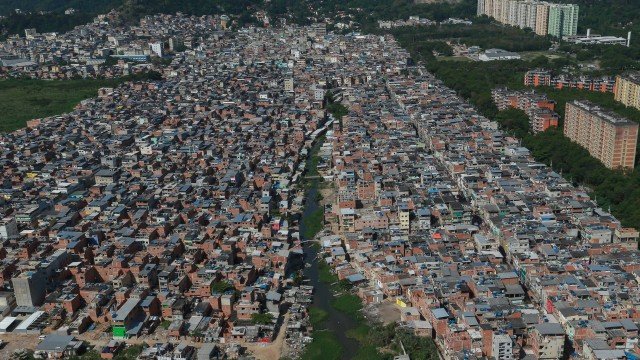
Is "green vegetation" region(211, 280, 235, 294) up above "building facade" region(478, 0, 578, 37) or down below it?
below

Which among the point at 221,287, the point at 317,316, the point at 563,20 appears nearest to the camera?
the point at 317,316

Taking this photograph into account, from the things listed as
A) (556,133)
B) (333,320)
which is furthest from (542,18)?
(333,320)

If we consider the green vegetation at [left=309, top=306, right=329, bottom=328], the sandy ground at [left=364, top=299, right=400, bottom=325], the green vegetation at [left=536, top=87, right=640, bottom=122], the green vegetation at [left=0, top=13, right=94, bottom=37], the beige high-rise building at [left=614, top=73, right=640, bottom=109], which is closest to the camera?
the sandy ground at [left=364, top=299, right=400, bottom=325]

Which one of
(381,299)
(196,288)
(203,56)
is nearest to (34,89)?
(203,56)

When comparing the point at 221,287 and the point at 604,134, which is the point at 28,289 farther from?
the point at 604,134

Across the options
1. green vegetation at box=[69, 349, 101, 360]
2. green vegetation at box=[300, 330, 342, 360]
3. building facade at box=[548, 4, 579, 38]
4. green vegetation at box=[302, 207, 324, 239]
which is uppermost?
building facade at box=[548, 4, 579, 38]

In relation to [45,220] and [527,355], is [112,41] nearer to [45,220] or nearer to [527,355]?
[45,220]

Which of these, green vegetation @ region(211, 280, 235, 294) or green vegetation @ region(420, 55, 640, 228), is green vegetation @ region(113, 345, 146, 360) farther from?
green vegetation @ region(420, 55, 640, 228)

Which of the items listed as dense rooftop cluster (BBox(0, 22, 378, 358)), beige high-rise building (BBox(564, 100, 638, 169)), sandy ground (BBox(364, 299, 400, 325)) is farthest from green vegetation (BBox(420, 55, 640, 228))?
dense rooftop cluster (BBox(0, 22, 378, 358))
